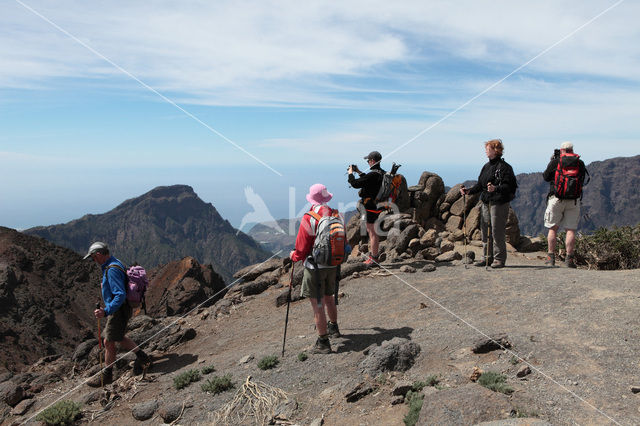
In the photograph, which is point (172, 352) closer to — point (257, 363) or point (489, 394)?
point (257, 363)

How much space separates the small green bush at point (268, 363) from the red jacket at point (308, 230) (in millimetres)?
1984

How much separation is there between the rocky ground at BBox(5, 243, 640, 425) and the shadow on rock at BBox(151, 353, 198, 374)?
62 millimetres

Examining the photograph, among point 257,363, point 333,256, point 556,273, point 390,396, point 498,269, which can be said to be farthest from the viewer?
point 498,269

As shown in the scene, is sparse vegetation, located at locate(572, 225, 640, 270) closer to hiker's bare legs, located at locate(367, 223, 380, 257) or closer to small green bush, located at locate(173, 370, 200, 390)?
hiker's bare legs, located at locate(367, 223, 380, 257)

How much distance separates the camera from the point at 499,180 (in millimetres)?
11180

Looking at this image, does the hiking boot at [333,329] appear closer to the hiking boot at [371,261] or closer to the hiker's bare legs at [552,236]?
the hiking boot at [371,261]

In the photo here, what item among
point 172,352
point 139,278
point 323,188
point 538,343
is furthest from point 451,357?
point 172,352

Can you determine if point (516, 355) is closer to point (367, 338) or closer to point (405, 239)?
point (367, 338)

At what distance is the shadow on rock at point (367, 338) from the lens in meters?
8.36

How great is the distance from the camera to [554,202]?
37.2 feet

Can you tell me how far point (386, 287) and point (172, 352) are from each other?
565cm

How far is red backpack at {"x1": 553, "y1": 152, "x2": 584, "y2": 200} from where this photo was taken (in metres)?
10.9

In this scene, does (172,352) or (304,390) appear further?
(172,352)

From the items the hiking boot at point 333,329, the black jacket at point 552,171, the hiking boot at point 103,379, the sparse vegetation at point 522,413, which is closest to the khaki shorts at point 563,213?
the black jacket at point 552,171
